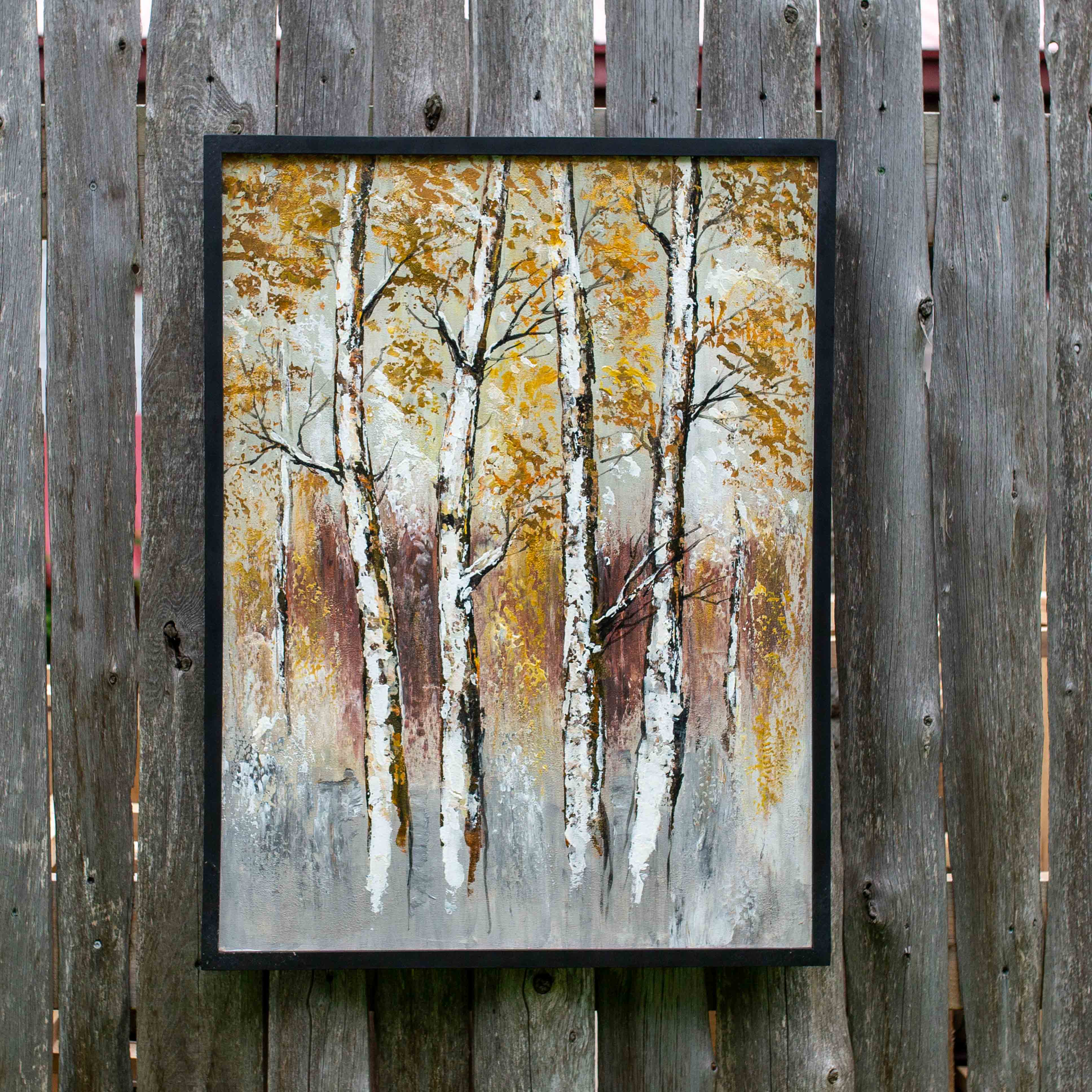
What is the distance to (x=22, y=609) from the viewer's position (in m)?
1.45

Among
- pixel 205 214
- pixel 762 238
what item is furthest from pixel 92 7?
pixel 762 238

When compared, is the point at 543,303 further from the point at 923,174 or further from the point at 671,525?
the point at 923,174

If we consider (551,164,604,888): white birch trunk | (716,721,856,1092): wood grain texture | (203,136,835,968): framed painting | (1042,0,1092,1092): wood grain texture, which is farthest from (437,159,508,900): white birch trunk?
(1042,0,1092,1092): wood grain texture

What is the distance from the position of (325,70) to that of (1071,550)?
1499 millimetres

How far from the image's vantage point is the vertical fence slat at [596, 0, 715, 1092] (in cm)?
144

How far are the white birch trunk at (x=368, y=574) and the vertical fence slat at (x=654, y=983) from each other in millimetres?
431

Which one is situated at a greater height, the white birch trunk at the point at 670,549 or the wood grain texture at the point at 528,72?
the wood grain texture at the point at 528,72

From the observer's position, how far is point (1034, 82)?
4.88ft

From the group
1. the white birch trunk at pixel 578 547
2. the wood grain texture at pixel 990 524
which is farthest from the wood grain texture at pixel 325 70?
the wood grain texture at pixel 990 524

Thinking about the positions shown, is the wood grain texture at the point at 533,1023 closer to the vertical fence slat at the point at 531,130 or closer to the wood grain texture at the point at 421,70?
the vertical fence slat at the point at 531,130

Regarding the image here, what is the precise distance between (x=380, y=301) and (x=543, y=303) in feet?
0.82

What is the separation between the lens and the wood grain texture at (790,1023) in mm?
1435

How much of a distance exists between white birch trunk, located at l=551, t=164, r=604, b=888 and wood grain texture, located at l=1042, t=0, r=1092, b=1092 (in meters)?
0.81

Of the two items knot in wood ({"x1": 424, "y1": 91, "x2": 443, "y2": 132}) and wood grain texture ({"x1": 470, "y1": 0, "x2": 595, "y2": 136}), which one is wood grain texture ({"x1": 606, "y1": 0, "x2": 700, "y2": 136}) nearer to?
wood grain texture ({"x1": 470, "y1": 0, "x2": 595, "y2": 136})
